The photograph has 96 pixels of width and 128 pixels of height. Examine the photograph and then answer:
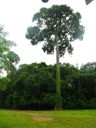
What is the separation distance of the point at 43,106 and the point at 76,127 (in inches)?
785

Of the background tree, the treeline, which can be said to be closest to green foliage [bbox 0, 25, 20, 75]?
the background tree

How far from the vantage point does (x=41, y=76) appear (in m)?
37.4

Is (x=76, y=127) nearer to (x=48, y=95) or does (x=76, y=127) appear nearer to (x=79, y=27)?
(x=48, y=95)

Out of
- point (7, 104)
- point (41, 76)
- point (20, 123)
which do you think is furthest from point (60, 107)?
point (20, 123)

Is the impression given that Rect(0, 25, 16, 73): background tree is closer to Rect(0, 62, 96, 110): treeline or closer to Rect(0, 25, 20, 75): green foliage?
Rect(0, 25, 20, 75): green foliage

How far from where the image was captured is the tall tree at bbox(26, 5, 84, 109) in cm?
3662

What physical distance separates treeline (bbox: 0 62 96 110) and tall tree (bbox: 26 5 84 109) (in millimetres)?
2827

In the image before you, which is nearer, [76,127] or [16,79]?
[76,127]

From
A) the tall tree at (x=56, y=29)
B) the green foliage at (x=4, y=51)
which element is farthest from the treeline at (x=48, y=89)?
the green foliage at (x=4, y=51)

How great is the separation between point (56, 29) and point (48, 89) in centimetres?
658

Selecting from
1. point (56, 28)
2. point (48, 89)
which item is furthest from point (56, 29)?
point (48, 89)

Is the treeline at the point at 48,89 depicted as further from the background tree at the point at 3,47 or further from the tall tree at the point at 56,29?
the background tree at the point at 3,47

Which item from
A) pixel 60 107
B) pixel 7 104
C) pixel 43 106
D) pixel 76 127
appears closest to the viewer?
pixel 76 127

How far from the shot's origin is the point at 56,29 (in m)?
37.0
